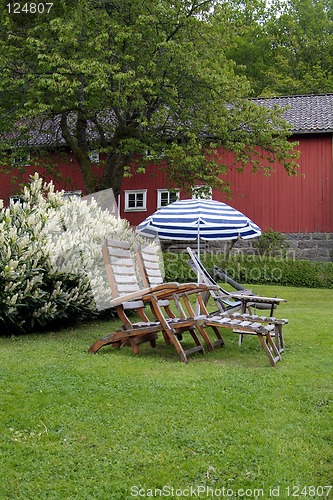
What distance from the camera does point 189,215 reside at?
8.84 metres

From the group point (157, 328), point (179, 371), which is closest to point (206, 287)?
point (157, 328)

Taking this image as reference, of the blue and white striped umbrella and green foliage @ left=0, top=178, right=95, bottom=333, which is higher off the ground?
the blue and white striped umbrella

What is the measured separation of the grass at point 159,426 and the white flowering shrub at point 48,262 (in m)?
0.98

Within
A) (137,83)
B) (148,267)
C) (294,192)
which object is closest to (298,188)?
(294,192)

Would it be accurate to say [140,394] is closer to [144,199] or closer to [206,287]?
[206,287]

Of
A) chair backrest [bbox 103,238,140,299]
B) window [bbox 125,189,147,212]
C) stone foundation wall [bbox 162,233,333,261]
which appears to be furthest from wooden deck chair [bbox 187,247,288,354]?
window [bbox 125,189,147,212]

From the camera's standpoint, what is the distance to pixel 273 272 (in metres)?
16.8

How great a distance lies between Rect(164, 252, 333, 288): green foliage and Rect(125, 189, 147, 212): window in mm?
6618

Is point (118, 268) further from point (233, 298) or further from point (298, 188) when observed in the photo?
point (298, 188)

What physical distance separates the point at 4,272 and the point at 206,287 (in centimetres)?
234

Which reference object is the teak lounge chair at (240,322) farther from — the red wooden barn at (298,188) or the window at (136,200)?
the window at (136,200)

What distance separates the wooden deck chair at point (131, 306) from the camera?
5711 millimetres

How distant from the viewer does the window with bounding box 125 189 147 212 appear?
76.3 ft

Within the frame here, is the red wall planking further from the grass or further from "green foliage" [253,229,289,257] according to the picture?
the grass
